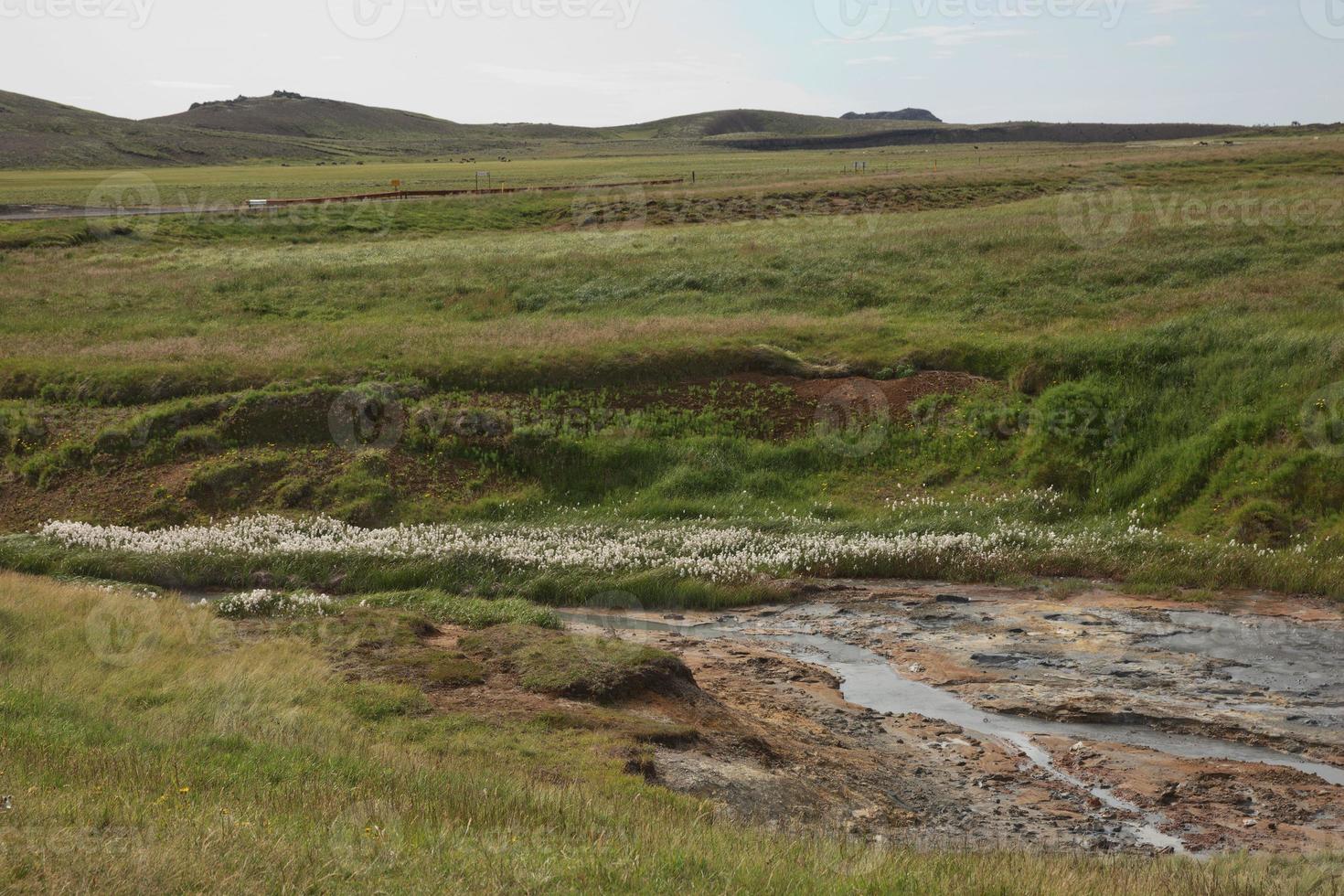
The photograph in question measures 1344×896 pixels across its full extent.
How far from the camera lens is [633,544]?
858 inches

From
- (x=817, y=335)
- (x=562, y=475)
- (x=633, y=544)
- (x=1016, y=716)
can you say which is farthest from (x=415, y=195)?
(x=1016, y=716)

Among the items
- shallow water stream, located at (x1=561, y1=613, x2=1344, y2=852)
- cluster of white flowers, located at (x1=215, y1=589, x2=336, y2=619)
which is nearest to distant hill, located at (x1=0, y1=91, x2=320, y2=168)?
cluster of white flowers, located at (x1=215, y1=589, x2=336, y2=619)

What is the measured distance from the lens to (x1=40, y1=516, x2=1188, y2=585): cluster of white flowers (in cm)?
2081

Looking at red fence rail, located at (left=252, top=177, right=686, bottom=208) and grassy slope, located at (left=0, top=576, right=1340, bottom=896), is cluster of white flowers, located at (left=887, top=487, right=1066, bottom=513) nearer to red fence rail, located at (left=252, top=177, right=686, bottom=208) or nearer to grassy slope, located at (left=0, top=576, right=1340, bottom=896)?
grassy slope, located at (left=0, top=576, right=1340, bottom=896)

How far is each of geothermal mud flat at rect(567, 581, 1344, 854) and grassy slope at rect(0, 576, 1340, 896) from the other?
58.1 inches

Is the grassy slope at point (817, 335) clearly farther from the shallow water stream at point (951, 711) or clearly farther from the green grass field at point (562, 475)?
the shallow water stream at point (951, 711)

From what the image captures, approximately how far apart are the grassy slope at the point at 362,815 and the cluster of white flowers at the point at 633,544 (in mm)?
7406

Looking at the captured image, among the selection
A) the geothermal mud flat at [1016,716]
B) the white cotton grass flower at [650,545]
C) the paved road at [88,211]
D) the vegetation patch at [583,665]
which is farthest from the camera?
the paved road at [88,211]

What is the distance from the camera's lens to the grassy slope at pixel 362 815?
731 cm

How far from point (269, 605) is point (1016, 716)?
39.6ft

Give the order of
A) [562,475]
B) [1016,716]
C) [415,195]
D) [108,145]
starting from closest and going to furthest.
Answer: [1016,716], [562,475], [415,195], [108,145]

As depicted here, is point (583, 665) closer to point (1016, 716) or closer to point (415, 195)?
point (1016, 716)

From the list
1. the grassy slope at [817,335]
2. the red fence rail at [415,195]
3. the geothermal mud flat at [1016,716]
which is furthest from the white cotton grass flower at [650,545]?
the red fence rail at [415,195]

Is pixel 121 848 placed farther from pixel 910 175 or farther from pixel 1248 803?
pixel 910 175
